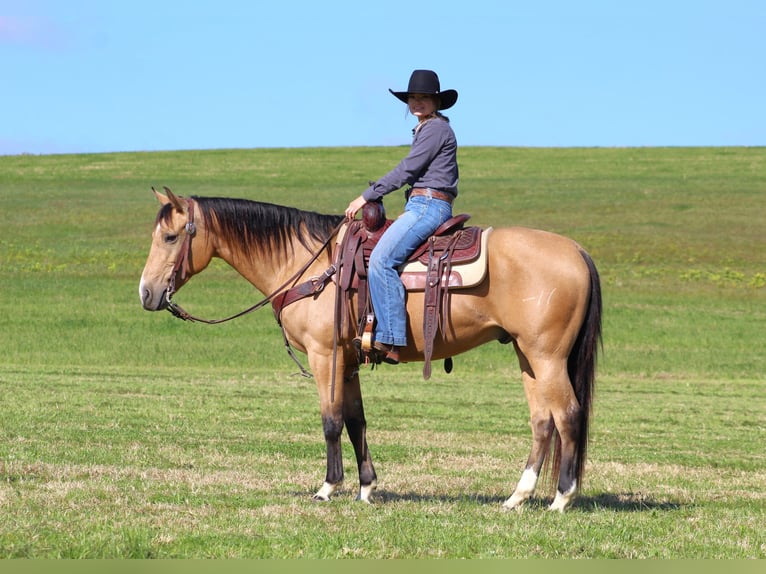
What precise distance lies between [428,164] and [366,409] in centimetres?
857

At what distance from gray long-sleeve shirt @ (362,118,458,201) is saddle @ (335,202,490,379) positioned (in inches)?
9.2

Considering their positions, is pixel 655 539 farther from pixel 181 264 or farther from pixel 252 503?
pixel 181 264

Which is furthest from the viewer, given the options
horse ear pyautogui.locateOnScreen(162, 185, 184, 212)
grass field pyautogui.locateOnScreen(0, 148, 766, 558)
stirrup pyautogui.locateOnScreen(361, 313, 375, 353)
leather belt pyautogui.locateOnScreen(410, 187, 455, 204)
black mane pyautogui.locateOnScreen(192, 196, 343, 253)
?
black mane pyautogui.locateOnScreen(192, 196, 343, 253)

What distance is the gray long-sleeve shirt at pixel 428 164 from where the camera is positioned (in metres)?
8.74

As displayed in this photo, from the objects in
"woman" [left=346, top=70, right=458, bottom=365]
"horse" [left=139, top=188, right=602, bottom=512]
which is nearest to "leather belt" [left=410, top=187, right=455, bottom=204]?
"woman" [left=346, top=70, right=458, bottom=365]

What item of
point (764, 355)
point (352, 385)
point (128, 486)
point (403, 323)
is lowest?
point (764, 355)

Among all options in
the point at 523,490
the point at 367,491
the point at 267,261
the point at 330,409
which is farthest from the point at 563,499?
the point at 267,261

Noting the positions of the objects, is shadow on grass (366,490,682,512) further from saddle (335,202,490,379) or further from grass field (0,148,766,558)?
saddle (335,202,490,379)

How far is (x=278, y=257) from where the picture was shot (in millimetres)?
9305

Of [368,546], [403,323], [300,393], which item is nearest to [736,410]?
[300,393]

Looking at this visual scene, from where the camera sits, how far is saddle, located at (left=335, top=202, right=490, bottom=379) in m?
8.66

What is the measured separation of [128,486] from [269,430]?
16.3 ft

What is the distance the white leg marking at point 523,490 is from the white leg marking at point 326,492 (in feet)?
4.57

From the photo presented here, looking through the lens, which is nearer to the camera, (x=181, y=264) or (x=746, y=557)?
(x=746, y=557)
